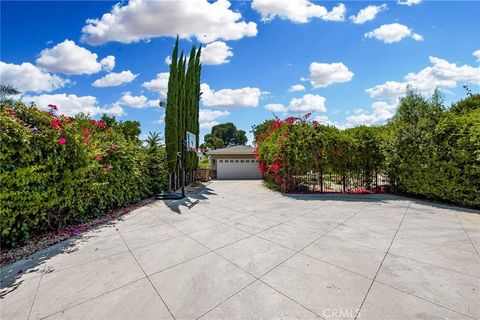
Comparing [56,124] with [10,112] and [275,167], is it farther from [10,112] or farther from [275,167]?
[275,167]

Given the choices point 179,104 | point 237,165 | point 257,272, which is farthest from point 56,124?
point 237,165

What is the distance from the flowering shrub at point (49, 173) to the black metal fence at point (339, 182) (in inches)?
289

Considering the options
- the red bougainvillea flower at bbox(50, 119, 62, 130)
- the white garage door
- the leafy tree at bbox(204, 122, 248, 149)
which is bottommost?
the white garage door

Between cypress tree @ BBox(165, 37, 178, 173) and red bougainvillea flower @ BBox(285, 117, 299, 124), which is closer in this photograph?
red bougainvillea flower @ BBox(285, 117, 299, 124)

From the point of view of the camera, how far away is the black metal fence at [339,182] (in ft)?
32.4

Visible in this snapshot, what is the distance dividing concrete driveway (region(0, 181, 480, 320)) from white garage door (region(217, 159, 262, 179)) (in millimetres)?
13310

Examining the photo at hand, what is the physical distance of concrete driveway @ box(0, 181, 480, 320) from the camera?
2145 mm

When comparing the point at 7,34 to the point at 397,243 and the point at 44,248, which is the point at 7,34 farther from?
the point at 397,243

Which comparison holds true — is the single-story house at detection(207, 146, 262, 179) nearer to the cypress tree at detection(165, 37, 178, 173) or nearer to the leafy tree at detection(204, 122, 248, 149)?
the cypress tree at detection(165, 37, 178, 173)

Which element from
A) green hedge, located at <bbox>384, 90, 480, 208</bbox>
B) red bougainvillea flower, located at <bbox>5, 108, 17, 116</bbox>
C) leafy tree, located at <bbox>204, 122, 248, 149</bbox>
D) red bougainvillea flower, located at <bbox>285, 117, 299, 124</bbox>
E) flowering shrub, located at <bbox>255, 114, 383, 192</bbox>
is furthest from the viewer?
leafy tree, located at <bbox>204, 122, 248, 149</bbox>

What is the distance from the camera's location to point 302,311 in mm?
→ 2098

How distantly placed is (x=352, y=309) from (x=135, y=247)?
Answer: 3368mm

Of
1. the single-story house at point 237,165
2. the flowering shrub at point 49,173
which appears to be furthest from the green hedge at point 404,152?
the flowering shrub at point 49,173

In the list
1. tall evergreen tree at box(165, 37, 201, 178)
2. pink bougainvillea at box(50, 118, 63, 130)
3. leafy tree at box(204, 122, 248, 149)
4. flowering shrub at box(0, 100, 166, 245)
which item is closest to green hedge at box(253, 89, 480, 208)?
tall evergreen tree at box(165, 37, 201, 178)
